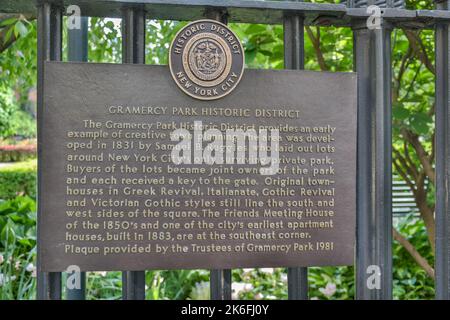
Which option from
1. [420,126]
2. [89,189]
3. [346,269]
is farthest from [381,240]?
[346,269]

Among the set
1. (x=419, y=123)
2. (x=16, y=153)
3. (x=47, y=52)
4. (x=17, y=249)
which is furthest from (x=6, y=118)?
(x=419, y=123)

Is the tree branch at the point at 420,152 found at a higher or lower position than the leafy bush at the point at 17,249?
higher

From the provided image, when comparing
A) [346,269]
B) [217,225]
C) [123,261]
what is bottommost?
[346,269]

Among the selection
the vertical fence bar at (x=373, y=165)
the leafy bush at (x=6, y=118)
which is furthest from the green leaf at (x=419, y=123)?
the leafy bush at (x=6, y=118)

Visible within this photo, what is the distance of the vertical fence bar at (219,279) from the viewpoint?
130 inches

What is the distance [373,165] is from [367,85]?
551 millimetres

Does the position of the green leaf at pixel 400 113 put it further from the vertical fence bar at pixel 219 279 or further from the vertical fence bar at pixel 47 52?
the vertical fence bar at pixel 47 52

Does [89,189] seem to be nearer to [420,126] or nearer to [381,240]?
[381,240]

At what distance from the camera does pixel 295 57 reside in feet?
11.1

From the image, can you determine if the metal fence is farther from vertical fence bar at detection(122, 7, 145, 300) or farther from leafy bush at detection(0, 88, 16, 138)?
leafy bush at detection(0, 88, 16, 138)

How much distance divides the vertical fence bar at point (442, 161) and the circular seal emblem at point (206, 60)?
1439mm

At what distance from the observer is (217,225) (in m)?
3.23

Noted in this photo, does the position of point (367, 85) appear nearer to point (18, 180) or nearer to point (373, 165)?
point (373, 165)
